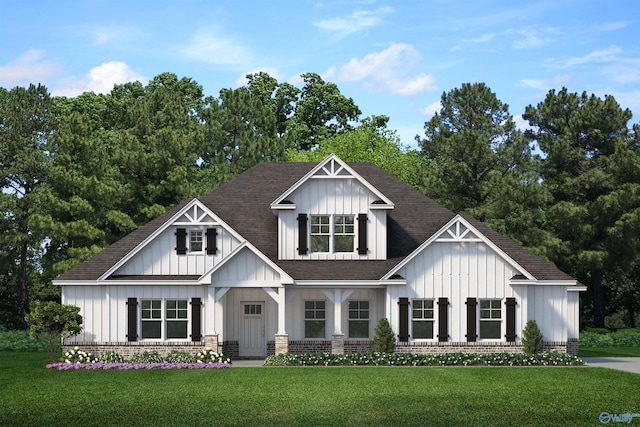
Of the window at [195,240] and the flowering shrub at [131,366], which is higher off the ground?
the window at [195,240]

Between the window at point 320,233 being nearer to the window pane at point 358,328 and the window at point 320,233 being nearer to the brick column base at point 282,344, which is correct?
the window pane at point 358,328

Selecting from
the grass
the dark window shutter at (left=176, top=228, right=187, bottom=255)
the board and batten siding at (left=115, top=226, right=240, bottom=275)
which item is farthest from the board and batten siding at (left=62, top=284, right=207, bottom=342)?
the grass

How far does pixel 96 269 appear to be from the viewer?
3309 centimetres

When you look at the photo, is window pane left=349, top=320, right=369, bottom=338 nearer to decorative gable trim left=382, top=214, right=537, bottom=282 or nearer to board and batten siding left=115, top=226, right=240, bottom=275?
decorative gable trim left=382, top=214, right=537, bottom=282

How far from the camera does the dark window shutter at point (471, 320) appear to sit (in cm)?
3225

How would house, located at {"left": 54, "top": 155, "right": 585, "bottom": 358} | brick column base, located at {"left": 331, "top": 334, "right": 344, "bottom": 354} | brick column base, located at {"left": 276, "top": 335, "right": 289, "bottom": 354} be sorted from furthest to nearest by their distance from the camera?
house, located at {"left": 54, "top": 155, "right": 585, "bottom": 358}, brick column base, located at {"left": 331, "top": 334, "right": 344, "bottom": 354}, brick column base, located at {"left": 276, "top": 335, "right": 289, "bottom": 354}

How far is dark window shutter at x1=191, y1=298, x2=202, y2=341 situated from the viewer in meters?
32.2

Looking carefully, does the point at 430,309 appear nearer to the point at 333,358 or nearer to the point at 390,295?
the point at 390,295

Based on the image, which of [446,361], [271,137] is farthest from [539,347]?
[271,137]

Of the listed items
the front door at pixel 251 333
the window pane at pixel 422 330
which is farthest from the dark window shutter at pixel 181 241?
the window pane at pixel 422 330

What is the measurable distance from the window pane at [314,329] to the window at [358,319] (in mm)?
1057

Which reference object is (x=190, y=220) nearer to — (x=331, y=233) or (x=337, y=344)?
(x=331, y=233)

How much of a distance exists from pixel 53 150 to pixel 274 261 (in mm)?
24525

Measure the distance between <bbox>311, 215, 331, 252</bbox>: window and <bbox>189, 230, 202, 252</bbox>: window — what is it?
4152 millimetres
